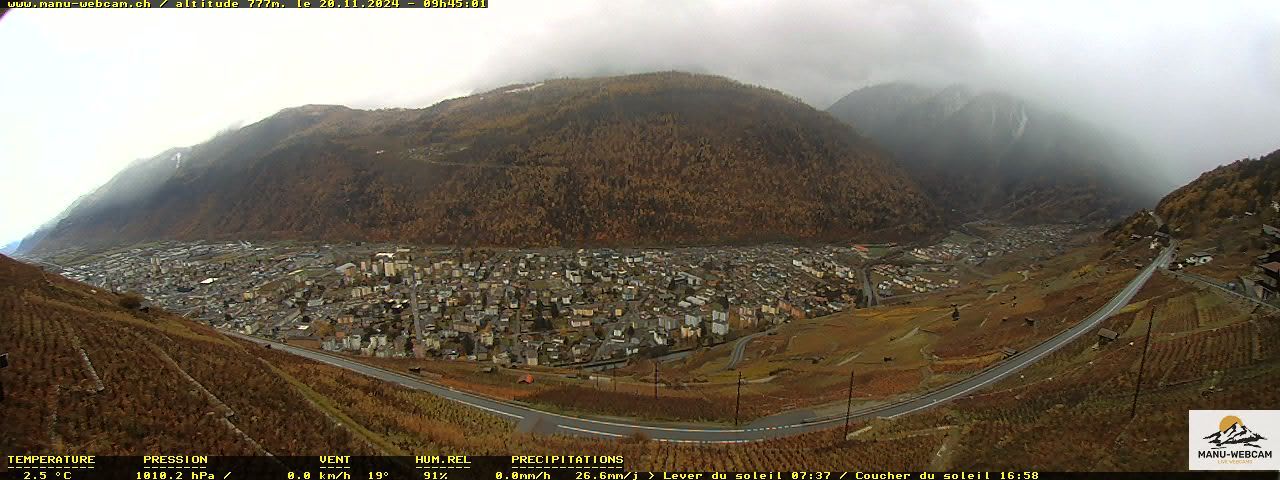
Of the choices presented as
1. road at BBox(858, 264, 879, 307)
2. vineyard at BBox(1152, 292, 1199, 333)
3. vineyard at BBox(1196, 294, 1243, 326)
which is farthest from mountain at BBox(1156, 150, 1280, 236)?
vineyard at BBox(1196, 294, 1243, 326)

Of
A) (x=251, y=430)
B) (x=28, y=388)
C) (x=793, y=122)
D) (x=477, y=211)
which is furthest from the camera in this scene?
(x=793, y=122)

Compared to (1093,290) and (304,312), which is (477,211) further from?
(1093,290)

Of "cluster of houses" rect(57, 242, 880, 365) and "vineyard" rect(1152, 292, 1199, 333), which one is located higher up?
"vineyard" rect(1152, 292, 1199, 333)

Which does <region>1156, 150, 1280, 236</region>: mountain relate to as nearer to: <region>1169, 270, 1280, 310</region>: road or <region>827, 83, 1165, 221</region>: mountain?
<region>1169, 270, 1280, 310</region>: road

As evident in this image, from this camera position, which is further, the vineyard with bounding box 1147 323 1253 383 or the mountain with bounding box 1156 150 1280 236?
the mountain with bounding box 1156 150 1280 236

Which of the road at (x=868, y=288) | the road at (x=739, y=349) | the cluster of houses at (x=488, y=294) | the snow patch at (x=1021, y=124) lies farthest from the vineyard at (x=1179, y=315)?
the snow patch at (x=1021, y=124)

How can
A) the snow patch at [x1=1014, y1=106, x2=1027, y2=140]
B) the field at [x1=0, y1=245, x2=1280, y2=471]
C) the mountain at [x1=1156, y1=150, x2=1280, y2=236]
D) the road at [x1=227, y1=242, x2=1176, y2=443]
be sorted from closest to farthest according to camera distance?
the field at [x1=0, y1=245, x2=1280, y2=471]
the road at [x1=227, y1=242, x2=1176, y2=443]
the mountain at [x1=1156, y1=150, x2=1280, y2=236]
the snow patch at [x1=1014, y1=106, x2=1027, y2=140]

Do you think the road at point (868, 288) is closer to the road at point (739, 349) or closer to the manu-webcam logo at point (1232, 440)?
the road at point (739, 349)

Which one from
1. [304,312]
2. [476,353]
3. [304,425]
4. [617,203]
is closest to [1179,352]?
[304,425]
